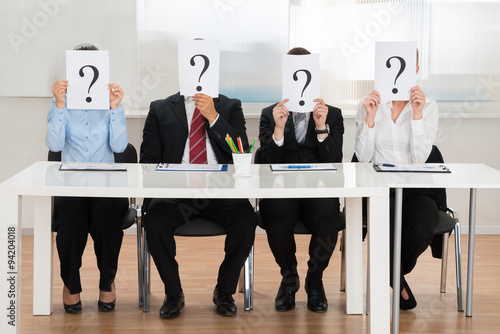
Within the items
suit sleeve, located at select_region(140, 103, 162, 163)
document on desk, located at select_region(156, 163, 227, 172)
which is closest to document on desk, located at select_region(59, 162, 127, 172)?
document on desk, located at select_region(156, 163, 227, 172)

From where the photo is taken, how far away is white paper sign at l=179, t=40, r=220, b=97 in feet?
8.93

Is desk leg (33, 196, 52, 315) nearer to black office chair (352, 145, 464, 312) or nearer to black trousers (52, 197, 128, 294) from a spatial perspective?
black trousers (52, 197, 128, 294)

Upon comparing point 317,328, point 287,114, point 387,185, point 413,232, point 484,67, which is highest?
point 484,67

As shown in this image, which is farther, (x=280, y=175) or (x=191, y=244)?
(x=191, y=244)

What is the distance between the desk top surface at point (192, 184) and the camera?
7.61 feet

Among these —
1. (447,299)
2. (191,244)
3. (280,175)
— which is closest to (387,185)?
(280,175)

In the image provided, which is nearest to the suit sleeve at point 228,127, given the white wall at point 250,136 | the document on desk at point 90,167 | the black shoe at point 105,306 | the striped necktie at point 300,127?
the striped necktie at point 300,127

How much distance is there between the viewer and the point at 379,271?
7.95 ft

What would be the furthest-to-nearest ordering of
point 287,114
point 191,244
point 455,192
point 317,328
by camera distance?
point 455,192 → point 191,244 → point 287,114 → point 317,328

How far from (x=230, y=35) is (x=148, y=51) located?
20.8 inches

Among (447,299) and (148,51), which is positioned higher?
(148,51)

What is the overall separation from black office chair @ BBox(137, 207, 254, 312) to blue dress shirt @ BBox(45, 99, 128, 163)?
34 cm

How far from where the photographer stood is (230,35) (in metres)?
4.38

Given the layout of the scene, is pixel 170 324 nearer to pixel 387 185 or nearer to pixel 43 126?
pixel 387 185
